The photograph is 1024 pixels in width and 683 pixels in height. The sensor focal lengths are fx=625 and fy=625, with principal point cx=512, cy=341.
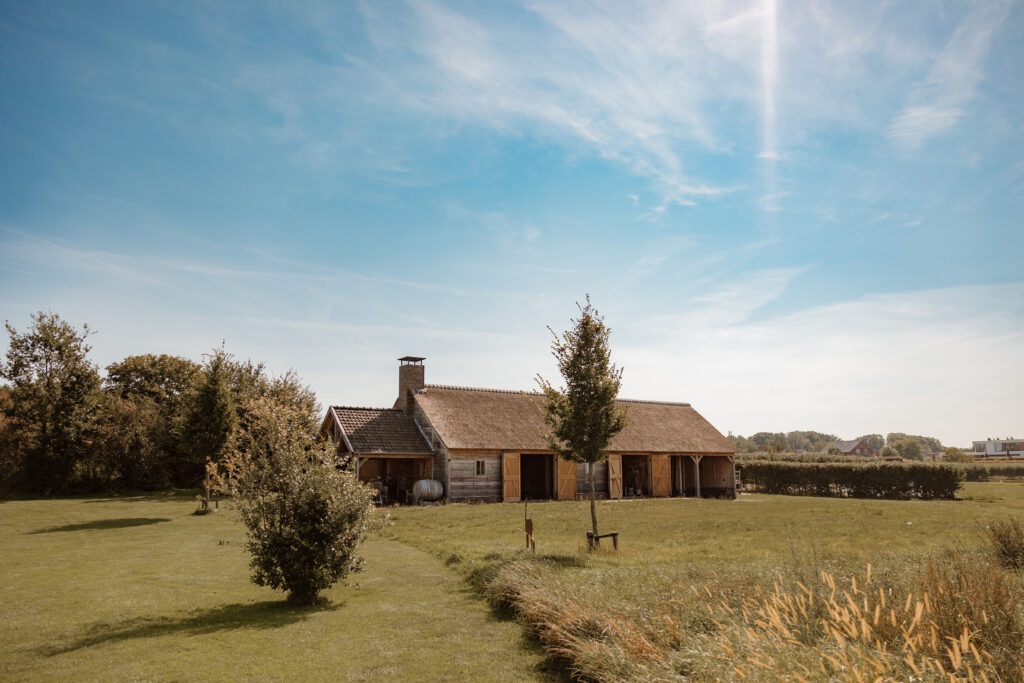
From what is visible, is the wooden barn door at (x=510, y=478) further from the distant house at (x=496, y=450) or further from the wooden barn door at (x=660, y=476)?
the wooden barn door at (x=660, y=476)

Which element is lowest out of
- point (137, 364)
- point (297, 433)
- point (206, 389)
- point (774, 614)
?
point (774, 614)

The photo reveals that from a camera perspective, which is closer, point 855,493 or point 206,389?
point 206,389

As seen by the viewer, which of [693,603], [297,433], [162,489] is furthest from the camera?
[162,489]

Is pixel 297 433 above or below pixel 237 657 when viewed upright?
above

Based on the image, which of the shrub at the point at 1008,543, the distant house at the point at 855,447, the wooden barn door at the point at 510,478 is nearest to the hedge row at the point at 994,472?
the wooden barn door at the point at 510,478

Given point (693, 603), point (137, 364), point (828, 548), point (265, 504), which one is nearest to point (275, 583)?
point (265, 504)

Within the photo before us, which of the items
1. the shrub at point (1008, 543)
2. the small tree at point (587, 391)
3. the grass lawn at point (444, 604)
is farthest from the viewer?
the small tree at point (587, 391)

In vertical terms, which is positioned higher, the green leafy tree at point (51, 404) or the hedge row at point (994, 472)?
the green leafy tree at point (51, 404)

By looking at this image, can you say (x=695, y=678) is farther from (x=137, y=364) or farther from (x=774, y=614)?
(x=137, y=364)

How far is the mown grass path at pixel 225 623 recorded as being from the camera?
7582 mm

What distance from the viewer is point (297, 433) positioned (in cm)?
1170

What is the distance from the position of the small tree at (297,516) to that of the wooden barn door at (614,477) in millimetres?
24877

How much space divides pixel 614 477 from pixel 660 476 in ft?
12.4

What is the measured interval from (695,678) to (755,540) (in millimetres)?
11348
